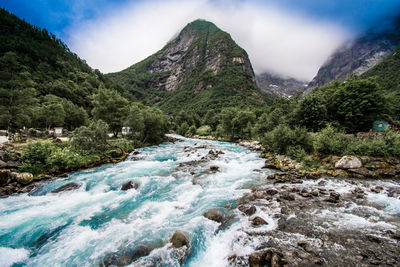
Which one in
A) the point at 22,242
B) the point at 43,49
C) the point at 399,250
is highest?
the point at 43,49

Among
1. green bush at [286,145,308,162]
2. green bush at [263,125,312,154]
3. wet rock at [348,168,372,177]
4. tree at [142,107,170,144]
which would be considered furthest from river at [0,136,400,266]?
tree at [142,107,170,144]

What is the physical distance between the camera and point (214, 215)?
7.61 m

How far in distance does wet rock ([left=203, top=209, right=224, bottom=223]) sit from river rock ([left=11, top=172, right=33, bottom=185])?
13.9 meters

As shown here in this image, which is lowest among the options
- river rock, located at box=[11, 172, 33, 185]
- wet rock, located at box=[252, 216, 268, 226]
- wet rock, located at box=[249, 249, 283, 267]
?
wet rock, located at box=[252, 216, 268, 226]

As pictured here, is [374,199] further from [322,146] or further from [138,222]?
[138,222]

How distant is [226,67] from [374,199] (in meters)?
192

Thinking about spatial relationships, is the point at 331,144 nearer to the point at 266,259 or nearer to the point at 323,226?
the point at 323,226

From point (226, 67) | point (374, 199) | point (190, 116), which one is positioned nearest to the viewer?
point (374, 199)

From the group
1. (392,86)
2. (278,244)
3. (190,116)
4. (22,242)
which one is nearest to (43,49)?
(190,116)

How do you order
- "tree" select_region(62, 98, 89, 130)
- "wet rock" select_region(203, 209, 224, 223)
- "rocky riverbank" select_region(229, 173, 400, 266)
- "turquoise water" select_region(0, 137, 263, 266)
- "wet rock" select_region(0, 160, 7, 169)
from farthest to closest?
"tree" select_region(62, 98, 89, 130) → "wet rock" select_region(0, 160, 7, 169) → "wet rock" select_region(203, 209, 224, 223) → "turquoise water" select_region(0, 137, 263, 266) → "rocky riverbank" select_region(229, 173, 400, 266)

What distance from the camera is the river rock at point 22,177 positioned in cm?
1102

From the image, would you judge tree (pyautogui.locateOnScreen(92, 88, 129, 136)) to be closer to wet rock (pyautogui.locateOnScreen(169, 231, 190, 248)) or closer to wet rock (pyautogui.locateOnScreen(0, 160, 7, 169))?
wet rock (pyautogui.locateOnScreen(0, 160, 7, 169))

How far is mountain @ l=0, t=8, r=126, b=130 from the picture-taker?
21672mm

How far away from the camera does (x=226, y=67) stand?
7087 inches
